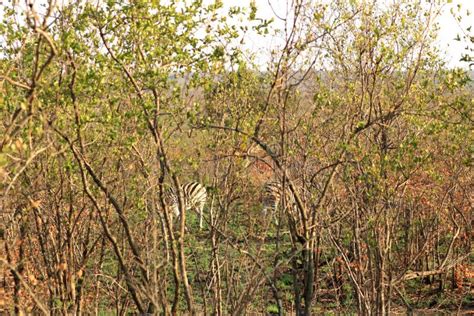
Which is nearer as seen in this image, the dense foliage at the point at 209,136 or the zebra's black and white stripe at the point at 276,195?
the dense foliage at the point at 209,136

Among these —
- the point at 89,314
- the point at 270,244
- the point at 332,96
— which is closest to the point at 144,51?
the point at 332,96

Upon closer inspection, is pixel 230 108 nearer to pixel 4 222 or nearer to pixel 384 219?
pixel 384 219

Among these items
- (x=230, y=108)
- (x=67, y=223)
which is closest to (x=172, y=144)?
(x=230, y=108)

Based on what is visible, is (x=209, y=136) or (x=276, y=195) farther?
(x=276, y=195)

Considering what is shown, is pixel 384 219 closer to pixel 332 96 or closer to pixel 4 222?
pixel 332 96

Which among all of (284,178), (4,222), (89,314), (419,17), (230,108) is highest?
(419,17)

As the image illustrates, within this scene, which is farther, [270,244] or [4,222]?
[270,244]

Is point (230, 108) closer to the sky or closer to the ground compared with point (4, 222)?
closer to the sky

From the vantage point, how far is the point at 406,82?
30.8 ft

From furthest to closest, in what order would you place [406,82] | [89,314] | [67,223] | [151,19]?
1. [89,314]
2. [67,223]
3. [406,82]
4. [151,19]

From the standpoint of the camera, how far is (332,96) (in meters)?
9.57

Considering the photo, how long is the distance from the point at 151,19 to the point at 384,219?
14.1 feet

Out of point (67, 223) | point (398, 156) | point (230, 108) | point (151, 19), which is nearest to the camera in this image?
point (151, 19)

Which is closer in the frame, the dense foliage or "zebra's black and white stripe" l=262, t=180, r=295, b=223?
the dense foliage
